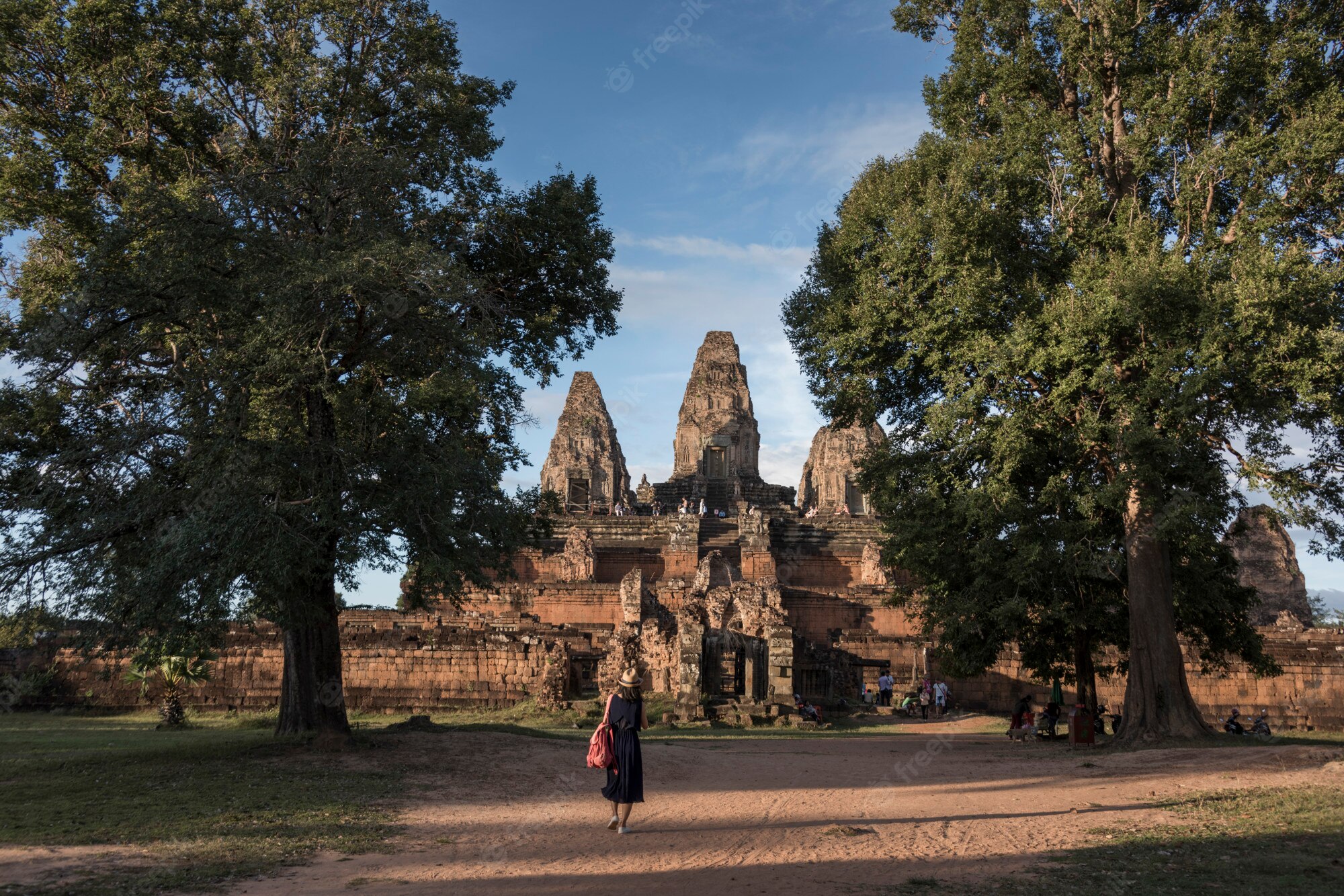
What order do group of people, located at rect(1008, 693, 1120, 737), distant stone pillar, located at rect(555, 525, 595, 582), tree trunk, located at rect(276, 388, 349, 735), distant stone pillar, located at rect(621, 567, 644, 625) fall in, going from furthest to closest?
distant stone pillar, located at rect(555, 525, 595, 582), distant stone pillar, located at rect(621, 567, 644, 625), group of people, located at rect(1008, 693, 1120, 737), tree trunk, located at rect(276, 388, 349, 735)

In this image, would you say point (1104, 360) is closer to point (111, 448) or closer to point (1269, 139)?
point (1269, 139)

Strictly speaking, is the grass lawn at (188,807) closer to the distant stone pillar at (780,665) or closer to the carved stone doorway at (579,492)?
the distant stone pillar at (780,665)

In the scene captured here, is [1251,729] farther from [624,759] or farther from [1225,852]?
[624,759]

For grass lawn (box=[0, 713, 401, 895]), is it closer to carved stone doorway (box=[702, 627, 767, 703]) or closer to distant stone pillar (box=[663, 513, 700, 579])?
carved stone doorway (box=[702, 627, 767, 703])

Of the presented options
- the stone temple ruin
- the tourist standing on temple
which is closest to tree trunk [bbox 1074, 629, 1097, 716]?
the stone temple ruin

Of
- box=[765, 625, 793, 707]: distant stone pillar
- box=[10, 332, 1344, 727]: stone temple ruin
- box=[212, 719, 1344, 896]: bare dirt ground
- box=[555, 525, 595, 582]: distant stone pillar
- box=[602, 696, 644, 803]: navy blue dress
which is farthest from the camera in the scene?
box=[555, 525, 595, 582]: distant stone pillar

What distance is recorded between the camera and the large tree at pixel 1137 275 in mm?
12352

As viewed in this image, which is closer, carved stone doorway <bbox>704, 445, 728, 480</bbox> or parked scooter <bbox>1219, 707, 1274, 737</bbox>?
parked scooter <bbox>1219, 707, 1274, 737</bbox>

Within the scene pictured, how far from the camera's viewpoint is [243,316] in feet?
34.7

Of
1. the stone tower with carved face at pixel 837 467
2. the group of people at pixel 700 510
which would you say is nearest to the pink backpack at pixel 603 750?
the group of people at pixel 700 510

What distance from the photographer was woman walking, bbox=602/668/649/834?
7355 millimetres

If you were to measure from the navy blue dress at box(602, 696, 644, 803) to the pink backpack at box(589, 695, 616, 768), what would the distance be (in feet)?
0.08

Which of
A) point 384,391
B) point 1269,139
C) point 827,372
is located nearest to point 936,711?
point 827,372

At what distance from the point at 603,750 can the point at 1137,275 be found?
31.4 ft
